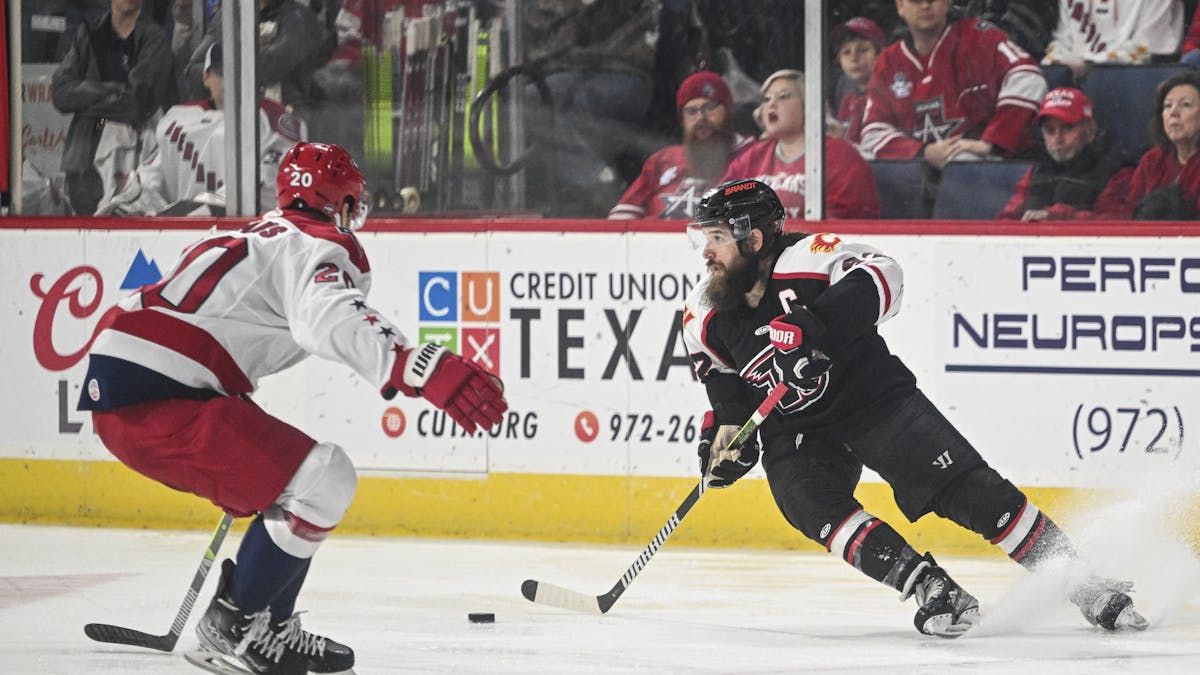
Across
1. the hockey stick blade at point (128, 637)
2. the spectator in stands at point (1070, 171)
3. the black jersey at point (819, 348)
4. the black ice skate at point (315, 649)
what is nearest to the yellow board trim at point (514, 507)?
the spectator in stands at point (1070, 171)

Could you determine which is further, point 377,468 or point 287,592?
point 377,468

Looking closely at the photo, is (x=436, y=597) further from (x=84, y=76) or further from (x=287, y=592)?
(x=84, y=76)

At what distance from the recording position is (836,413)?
429 cm

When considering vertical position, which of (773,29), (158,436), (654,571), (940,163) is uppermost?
(773,29)

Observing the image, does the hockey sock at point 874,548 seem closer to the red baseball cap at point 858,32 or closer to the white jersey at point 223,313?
the white jersey at point 223,313

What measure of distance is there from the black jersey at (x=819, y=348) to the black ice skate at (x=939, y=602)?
40cm

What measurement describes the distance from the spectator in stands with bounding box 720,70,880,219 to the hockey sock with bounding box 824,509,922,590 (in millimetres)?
1737

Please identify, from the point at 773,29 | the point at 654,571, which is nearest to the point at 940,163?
the point at 773,29

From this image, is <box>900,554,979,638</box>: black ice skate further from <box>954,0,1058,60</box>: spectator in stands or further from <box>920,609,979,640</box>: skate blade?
<box>954,0,1058,60</box>: spectator in stands

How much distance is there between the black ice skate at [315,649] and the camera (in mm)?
3639

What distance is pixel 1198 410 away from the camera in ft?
17.1

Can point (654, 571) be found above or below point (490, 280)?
below

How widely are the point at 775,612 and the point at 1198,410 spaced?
1407 millimetres

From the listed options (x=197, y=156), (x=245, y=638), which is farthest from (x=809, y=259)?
(x=197, y=156)
